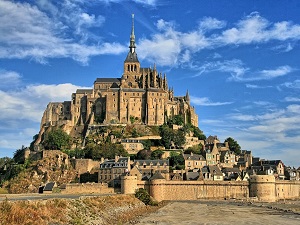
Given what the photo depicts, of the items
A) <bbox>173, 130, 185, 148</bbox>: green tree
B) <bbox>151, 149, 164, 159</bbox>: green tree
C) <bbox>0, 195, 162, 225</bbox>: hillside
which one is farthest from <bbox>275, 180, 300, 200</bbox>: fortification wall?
<bbox>0, 195, 162, 225</bbox>: hillside

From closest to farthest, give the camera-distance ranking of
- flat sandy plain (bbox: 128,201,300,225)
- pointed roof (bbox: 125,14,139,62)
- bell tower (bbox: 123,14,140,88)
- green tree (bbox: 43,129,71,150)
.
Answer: flat sandy plain (bbox: 128,201,300,225), green tree (bbox: 43,129,71,150), bell tower (bbox: 123,14,140,88), pointed roof (bbox: 125,14,139,62)

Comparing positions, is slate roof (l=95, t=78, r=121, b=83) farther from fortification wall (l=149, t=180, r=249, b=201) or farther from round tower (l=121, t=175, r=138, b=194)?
round tower (l=121, t=175, r=138, b=194)

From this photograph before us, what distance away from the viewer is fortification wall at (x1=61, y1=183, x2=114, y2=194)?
214 ft

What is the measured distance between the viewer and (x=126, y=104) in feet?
340

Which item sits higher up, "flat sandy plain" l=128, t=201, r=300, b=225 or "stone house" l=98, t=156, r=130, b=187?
"stone house" l=98, t=156, r=130, b=187

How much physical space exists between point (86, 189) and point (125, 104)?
40.0 m

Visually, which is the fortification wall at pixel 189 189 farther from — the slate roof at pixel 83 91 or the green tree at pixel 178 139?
the slate roof at pixel 83 91

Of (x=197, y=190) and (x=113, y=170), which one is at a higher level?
(x=113, y=170)

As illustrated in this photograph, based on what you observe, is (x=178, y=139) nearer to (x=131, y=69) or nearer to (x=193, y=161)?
(x=193, y=161)

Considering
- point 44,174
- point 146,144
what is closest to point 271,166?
point 146,144

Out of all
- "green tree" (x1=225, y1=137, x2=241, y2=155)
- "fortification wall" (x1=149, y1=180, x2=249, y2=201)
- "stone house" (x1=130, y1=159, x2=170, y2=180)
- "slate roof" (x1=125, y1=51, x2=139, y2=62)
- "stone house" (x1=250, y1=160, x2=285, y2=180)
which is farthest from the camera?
"slate roof" (x1=125, y1=51, x2=139, y2=62)

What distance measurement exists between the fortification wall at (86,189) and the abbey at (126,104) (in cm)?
3589

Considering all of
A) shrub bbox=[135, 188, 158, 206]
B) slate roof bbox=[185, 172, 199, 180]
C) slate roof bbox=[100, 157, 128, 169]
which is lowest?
shrub bbox=[135, 188, 158, 206]

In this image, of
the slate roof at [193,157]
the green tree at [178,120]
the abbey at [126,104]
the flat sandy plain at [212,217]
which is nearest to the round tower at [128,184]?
the flat sandy plain at [212,217]
